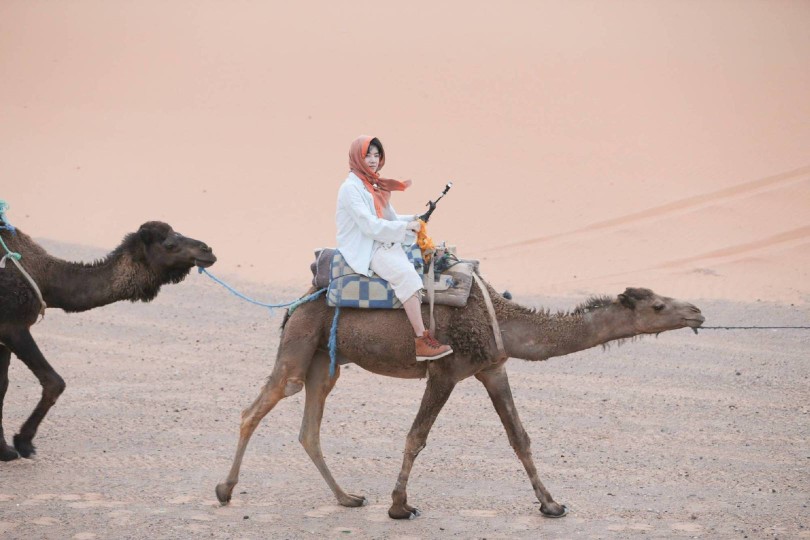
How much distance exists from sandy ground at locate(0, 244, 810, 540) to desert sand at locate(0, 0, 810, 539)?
0.13ft

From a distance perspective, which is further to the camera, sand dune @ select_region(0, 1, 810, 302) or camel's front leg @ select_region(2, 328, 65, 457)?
sand dune @ select_region(0, 1, 810, 302)

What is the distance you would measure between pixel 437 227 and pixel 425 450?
14423mm

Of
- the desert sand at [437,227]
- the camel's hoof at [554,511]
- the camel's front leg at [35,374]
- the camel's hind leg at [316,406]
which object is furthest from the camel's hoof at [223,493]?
the camel's hoof at [554,511]

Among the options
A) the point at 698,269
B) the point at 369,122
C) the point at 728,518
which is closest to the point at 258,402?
the point at 728,518

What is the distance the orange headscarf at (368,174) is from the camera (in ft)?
25.1

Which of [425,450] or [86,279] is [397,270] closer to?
[425,450]

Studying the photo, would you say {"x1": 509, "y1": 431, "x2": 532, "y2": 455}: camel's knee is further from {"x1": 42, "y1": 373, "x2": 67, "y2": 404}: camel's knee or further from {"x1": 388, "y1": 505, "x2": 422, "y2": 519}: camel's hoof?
{"x1": 42, "y1": 373, "x2": 67, "y2": 404}: camel's knee

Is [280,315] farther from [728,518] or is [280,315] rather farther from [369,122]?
[369,122]

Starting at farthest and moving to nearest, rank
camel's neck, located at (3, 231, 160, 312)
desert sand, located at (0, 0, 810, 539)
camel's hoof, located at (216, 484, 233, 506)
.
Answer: camel's neck, located at (3, 231, 160, 312) < desert sand, located at (0, 0, 810, 539) < camel's hoof, located at (216, 484, 233, 506)

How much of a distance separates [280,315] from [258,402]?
8.18 metres

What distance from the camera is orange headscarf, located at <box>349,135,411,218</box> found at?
301 inches

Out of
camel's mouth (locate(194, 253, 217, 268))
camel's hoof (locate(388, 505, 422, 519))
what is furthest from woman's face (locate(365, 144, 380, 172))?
camel's hoof (locate(388, 505, 422, 519))

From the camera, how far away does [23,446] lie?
8836 mm

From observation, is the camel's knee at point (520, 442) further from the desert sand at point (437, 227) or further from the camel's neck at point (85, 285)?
the camel's neck at point (85, 285)
